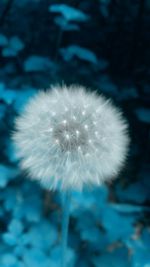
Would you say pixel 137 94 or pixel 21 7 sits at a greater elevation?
pixel 21 7

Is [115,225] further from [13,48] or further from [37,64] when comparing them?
[13,48]

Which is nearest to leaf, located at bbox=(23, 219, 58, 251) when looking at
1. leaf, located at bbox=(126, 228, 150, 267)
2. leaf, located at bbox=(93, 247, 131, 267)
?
leaf, located at bbox=(93, 247, 131, 267)

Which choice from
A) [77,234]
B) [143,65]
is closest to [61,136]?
[77,234]

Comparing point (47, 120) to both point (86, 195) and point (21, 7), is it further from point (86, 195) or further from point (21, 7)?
point (21, 7)

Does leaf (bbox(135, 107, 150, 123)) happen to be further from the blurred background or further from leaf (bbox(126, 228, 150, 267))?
leaf (bbox(126, 228, 150, 267))

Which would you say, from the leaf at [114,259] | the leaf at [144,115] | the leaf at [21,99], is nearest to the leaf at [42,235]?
the leaf at [114,259]

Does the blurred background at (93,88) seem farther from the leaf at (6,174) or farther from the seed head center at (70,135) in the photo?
the seed head center at (70,135)
